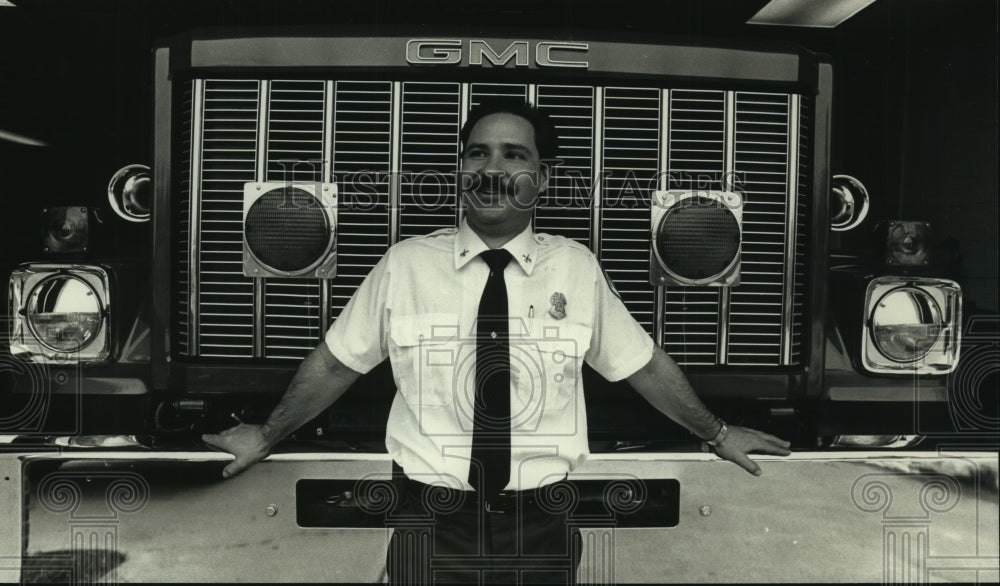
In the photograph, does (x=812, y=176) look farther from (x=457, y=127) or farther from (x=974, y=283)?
(x=974, y=283)

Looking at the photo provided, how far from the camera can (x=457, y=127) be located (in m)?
2.46

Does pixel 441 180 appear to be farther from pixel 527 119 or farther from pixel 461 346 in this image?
pixel 461 346

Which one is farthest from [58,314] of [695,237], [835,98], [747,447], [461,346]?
[835,98]

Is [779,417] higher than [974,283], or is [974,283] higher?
[974,283]

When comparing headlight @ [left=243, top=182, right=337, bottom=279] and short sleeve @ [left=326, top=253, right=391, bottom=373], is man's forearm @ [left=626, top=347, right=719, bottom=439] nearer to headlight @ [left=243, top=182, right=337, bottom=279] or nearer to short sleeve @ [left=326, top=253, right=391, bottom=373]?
short sleeve @ [left=326, top=253, right=391, bottom=373]

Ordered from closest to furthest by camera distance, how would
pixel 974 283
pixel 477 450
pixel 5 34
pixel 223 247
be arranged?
pixel 477 450 < pixel 223 247 < pixel 974 283 < pixel 5 34

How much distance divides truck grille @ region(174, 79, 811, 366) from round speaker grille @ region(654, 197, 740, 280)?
60 millimetres

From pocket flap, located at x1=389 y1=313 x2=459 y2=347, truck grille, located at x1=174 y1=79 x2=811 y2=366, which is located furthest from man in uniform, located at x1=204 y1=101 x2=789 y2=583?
truck grille, located at x1=174 y1=79 x2=811 y2=366

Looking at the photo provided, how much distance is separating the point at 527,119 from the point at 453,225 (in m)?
0.40

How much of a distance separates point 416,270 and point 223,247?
2.14 ft

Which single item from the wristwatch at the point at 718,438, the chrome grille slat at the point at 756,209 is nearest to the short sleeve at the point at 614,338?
the wristwatch at the point at 718,438

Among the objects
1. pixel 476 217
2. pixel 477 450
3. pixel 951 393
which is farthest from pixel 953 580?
pixel 476 217

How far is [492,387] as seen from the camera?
2.17 metres

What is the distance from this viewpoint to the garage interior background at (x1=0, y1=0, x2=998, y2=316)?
3434mm
